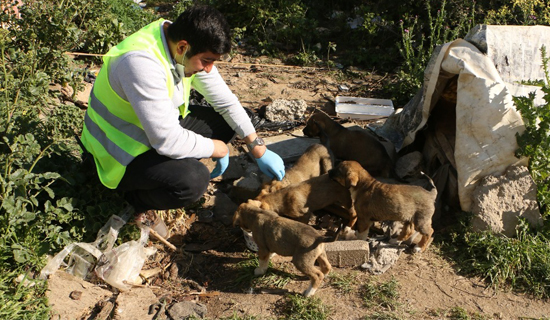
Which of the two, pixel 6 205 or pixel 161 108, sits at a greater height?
pixel 161 108

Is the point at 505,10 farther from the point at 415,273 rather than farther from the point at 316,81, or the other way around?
the point at 415,273

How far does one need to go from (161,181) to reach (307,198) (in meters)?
1.58

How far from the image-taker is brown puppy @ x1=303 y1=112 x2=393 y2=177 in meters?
6.04

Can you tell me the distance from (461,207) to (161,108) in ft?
10.5

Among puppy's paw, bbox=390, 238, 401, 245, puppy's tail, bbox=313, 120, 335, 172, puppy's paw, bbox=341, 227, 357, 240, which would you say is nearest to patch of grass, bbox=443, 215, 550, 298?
puppy's paw, bbox=390, 238, 401, 245

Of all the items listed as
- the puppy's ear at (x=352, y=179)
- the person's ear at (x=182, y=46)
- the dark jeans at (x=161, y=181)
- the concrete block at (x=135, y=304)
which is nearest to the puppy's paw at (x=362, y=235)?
the puppy's ear at (x=352, y=179)

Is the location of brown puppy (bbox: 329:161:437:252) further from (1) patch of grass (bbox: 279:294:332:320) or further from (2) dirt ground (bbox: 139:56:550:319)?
(1) patch of grass (bbox: 279:294:332:320)

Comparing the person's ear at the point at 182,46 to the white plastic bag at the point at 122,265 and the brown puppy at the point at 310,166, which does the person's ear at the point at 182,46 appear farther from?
the brown puppy at the point at 310,166

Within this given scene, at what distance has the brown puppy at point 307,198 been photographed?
5.29 metres

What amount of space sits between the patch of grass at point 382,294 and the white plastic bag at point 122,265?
2012mm

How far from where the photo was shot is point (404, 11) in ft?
30.2

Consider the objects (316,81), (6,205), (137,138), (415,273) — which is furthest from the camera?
(316,81)

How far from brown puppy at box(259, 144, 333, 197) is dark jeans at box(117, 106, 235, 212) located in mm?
1315

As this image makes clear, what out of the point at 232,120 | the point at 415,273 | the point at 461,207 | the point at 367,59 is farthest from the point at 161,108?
the point at 367,59
